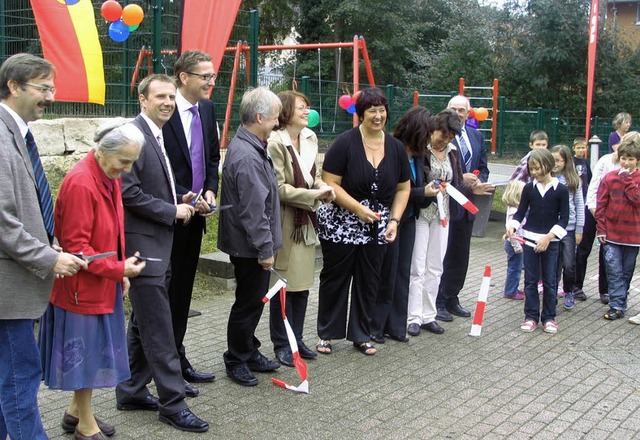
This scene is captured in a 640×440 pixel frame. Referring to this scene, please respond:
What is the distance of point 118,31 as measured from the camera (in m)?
9.49

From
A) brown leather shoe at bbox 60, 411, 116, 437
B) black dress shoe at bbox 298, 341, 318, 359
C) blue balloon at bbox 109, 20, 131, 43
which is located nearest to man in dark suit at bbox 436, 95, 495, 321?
black dress shoe at bbox 298, 341, 318, 359

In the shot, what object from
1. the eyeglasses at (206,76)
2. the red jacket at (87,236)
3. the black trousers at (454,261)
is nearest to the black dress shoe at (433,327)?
the black trousers at (454,261)

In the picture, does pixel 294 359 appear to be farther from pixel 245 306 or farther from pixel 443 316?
pixel 443 316

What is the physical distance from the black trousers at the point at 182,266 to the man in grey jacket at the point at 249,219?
0.72 feet

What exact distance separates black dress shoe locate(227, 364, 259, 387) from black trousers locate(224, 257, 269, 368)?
0.11 ft

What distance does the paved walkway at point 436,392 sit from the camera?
15.7 ft

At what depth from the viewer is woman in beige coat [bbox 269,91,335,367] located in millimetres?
5809

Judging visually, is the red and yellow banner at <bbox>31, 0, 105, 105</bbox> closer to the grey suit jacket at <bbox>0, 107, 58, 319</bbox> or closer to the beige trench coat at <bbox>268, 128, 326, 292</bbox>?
the beige trench coat at <bbox>268, 128, 326, 292</bbox>

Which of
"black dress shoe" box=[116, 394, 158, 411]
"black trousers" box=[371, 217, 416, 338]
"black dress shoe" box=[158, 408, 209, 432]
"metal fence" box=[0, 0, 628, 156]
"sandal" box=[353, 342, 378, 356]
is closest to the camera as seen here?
"black dress shoe" box=[158, 408, 209, 432]

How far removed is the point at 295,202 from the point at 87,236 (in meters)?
2.01

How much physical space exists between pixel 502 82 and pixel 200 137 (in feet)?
77.3

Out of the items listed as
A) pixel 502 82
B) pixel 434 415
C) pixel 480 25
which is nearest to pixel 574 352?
pixel 434 415

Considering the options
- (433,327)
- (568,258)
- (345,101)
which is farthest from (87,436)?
(345,101)

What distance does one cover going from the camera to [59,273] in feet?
12.1
